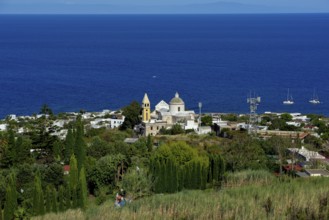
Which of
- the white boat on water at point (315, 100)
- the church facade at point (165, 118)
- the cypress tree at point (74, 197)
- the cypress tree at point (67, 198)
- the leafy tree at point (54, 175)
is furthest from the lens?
the white boat on water at point (315, 100)

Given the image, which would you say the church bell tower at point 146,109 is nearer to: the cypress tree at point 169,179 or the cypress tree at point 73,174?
the cypress tree at point 73,174

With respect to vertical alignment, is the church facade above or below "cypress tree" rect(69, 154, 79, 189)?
above

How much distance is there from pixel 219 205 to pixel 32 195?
799 centimetres

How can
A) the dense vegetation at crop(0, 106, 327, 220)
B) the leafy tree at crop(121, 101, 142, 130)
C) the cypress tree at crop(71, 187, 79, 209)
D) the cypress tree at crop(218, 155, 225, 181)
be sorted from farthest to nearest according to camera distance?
the leafy tree at crop(121, 101, 142, 130)
the cypress tree at crop(218, 155, 225, 181)
the cypress tree at crop(71, 187, 79, 209)
the dense vegetation at crop(0, 106, 327, 220)

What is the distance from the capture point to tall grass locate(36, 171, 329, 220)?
902 cm

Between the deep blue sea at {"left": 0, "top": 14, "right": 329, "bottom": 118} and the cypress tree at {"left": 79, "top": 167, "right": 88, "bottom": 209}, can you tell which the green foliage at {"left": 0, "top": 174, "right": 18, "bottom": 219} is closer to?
the cypress tree at {"left": 79, "top": 167, "right": 88, "bottom": 209}

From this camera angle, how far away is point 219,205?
30.9 ft

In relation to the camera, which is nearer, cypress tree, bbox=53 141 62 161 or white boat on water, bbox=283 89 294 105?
cypress tree, bbox=53 141 62 161

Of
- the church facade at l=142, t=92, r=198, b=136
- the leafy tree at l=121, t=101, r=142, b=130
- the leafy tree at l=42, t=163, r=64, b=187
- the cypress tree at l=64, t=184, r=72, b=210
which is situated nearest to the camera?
the cypress tree at l=64, t=184, r=72, b=210

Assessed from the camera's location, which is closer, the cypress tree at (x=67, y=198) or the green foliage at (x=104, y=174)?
the cypress tree at (x=67, y=198)

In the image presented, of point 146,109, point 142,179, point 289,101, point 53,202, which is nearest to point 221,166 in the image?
point 142,179

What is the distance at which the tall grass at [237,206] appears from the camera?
9016 millimetres

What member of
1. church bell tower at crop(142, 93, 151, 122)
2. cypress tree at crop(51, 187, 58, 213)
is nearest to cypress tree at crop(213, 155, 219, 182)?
cypress tree at crop(51, 187, 58, 213)

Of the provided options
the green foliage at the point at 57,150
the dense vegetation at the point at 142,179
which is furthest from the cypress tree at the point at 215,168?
the green foliage at the point at 57,150
